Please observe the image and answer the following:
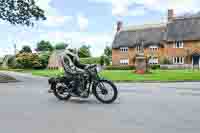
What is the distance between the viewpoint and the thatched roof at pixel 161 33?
6044 centimetres

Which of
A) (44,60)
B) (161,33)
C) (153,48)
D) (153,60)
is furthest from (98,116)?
(44,60)

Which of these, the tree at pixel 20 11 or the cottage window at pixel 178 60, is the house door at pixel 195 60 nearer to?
the cottage window at pixel 178 60

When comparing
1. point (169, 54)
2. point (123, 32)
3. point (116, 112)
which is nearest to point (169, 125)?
point (116, 112)

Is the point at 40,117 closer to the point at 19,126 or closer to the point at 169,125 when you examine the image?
the point at 19,126

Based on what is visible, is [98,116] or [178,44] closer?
[98,116]

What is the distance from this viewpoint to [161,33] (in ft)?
211

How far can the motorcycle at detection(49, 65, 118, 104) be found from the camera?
1044 centimetres

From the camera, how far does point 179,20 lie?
62.2 m

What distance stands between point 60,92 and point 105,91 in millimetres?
1671

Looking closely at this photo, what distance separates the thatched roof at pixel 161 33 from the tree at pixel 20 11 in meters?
35.8

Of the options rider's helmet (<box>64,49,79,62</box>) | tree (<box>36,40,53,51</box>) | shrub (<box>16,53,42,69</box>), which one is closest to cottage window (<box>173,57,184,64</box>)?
shrub (<box>16,53,42,69</box>)

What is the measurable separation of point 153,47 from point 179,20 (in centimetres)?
654

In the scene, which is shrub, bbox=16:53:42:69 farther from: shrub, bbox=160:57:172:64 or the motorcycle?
the motorcycle

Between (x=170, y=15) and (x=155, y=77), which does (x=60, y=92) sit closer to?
(x=155, y=77)
